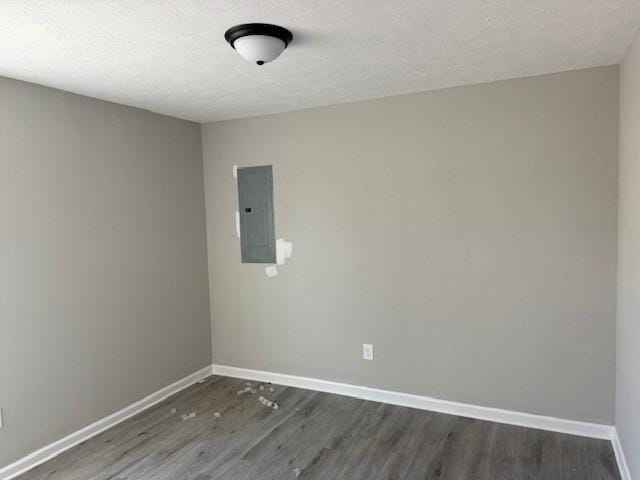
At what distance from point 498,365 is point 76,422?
282 cm

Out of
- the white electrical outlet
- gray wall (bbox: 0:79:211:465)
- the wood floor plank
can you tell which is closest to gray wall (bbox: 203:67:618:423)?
the white electrical outlet

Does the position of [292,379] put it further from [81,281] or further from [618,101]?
[618,101]

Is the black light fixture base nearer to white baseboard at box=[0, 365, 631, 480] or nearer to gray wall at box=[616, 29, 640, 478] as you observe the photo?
gray wall at box=[616, 29, 640, 478]

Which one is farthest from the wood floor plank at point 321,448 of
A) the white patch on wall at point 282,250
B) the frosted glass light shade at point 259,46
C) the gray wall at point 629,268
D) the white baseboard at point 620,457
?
the frosted glass light shade at point 259,46

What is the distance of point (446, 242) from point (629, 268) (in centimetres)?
109

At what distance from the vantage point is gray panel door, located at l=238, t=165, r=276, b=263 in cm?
375

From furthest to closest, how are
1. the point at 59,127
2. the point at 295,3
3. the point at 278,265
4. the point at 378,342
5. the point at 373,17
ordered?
the point at 278,265
the point at 378,342
the point at 59,127
the point at 373,17
the point at 295,3

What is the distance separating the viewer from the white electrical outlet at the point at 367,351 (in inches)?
135

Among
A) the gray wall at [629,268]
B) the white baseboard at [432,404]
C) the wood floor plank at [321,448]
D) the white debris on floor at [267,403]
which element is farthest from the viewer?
the white debris on floor at [267,403]

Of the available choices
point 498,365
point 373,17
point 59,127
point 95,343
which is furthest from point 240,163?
point 498,365

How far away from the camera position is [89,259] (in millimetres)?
2990

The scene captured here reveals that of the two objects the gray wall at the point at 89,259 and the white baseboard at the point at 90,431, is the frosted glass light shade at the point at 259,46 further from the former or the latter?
the white baseboard at the point at 90,431

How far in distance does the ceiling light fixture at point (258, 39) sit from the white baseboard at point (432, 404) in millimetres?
2540

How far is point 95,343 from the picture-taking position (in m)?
3.04
